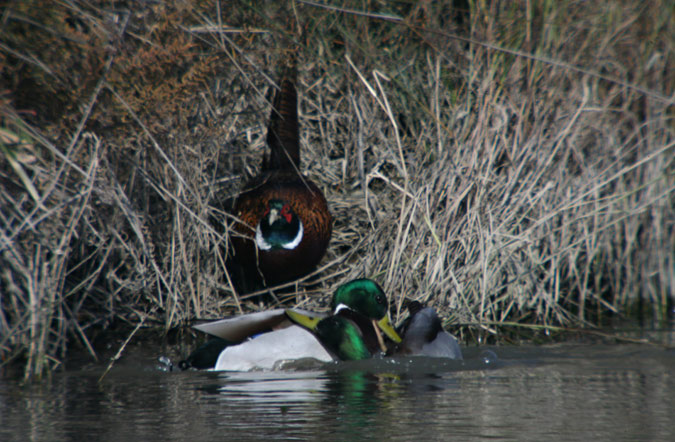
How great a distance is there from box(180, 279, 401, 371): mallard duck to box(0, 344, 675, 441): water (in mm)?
114

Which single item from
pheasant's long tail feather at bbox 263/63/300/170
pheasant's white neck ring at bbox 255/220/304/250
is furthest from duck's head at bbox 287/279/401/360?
pheasant's long tail feather at bbox 263/63/300/170

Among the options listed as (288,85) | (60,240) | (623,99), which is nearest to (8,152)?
(60,240)

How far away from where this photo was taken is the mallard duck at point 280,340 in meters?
4.92

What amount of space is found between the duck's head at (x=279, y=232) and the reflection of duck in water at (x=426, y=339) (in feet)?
4.09

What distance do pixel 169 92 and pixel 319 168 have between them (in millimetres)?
2811

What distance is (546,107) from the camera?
6.46 meters

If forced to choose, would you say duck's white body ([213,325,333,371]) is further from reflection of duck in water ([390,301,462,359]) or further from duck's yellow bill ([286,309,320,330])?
reflection of duck in water ([390,301,462,359])

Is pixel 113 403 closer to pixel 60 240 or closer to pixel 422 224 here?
pixel 60 240

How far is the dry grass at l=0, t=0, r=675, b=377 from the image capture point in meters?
4.48

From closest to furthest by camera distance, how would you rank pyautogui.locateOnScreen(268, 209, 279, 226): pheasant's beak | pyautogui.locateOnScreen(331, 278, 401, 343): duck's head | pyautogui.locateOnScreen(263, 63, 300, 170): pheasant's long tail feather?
pyautogui.locateOnScreen(331, 278, 401, 343): duck's head < pyautogui.locateOnScreen(268, 209, 279, 226): pheasant's beak < pyautogui.locateOnScreen(263, 63, 300, 170): pheasant's long tail feather

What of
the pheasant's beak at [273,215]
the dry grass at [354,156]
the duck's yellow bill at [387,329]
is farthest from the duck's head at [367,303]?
the pheasant's beak at [273,215]

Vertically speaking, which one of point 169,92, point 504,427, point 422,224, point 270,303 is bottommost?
point 504,427

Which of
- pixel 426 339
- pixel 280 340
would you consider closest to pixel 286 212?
pixel 280 340

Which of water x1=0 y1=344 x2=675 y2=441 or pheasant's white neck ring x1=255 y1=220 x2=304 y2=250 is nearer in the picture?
water x1=0 y1=344 x2=675 y2=441
